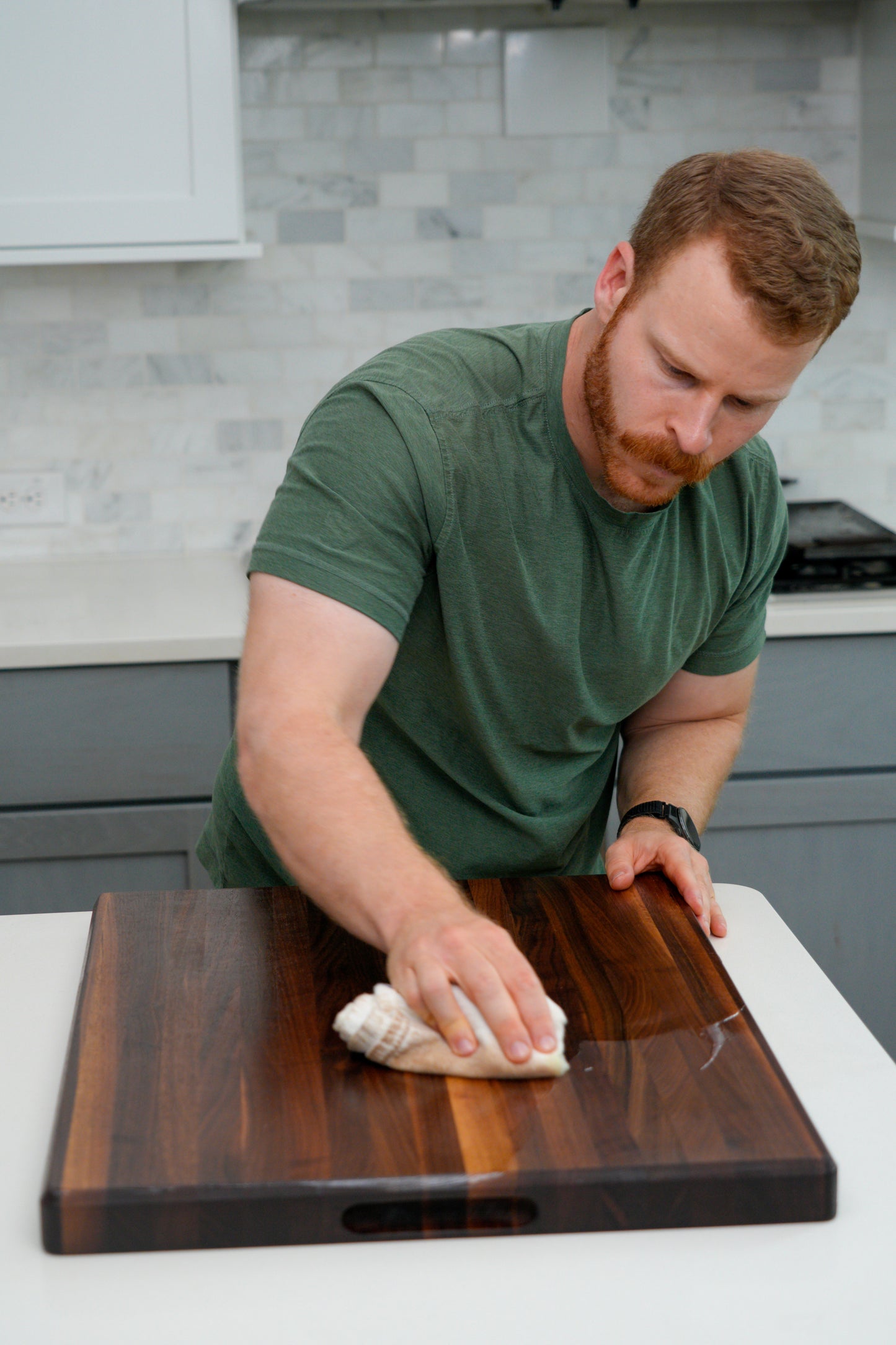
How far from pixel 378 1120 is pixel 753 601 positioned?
0.76 meters

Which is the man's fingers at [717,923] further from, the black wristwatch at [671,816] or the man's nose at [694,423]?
the man's nose at [694,423]

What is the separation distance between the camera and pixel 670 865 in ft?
3.65

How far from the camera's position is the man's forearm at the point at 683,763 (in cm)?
133

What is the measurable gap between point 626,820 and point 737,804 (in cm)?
97

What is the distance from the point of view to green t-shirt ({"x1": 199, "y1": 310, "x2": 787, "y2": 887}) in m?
→ 1.06

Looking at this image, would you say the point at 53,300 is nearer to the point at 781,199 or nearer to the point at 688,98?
the point at 688,98

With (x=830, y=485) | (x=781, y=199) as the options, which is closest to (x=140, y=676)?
(x=781, y=199)

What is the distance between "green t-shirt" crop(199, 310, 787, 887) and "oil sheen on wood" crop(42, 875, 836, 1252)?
0.31m

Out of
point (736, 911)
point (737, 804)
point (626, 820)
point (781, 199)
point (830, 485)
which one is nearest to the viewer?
point (781, 199)

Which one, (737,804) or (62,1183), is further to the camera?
(737,804)

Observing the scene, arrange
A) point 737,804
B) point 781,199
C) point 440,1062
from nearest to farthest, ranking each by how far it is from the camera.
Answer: point 440,1062
point 781,199
point 737,804

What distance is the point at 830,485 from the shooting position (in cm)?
268

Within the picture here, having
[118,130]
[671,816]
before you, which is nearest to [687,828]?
[671,816]

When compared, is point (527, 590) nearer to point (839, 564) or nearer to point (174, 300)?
point (839, 564)
